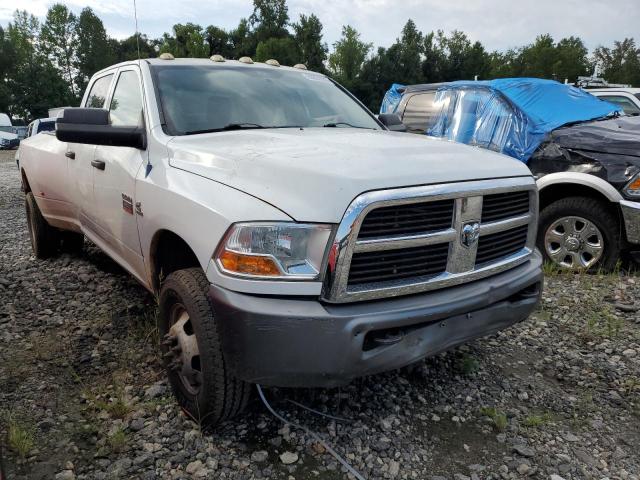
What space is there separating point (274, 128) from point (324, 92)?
2.86ft

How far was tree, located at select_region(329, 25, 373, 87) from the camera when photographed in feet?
207

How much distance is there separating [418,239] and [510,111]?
4.34 m

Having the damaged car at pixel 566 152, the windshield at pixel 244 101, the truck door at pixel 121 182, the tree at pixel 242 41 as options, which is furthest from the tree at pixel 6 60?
the windshield at pixel 244 101

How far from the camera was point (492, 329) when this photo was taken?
245 centimetres

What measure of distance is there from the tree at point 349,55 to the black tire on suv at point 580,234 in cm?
6030

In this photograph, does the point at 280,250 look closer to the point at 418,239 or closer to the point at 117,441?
the point at 418,239

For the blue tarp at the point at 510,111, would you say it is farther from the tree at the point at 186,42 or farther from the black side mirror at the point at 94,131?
the tree at the point at 186,42

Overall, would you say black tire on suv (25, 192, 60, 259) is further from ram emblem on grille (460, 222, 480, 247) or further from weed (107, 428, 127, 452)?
ram emblem on grille (460, 222, 480, 247)

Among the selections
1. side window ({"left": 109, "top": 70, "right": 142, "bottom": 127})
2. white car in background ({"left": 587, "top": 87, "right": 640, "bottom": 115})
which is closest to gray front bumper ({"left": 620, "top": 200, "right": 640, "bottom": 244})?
side window ({"left": 109, "top": 70, "right": 142, "bottom": 127})

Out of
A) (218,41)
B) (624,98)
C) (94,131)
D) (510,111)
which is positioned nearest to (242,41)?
(218,41)

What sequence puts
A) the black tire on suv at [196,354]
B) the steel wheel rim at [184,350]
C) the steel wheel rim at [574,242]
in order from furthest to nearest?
the steel wheel rim at [574,242] → the steel wheel rim at [184,350] → the black tire on suv at [196,354]

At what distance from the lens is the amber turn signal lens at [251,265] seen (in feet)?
6.54

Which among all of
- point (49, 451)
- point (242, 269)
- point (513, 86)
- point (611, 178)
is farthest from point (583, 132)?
point (49, 451)

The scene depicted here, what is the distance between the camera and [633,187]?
4363 mm
